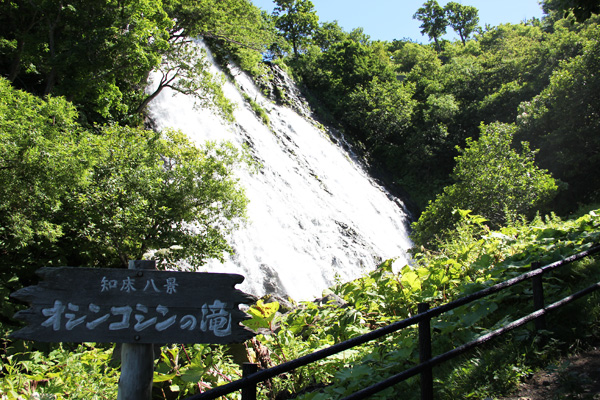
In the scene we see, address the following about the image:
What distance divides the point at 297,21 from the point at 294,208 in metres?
26.5

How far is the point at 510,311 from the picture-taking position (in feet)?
12.8

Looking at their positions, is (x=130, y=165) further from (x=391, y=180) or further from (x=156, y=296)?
(x=391, y=180)

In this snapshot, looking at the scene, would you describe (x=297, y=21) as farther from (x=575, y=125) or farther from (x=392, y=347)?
(x=392, y=347)

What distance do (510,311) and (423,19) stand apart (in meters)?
61.7

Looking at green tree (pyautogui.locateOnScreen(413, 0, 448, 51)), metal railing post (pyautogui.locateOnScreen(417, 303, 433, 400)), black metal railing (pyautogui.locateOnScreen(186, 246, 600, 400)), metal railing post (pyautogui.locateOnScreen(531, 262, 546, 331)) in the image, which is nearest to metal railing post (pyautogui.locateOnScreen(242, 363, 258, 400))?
black metal railing (pyautogui.locateOnScreen(186, 246, 600, 400))

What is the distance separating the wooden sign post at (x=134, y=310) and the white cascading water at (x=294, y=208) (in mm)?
9039

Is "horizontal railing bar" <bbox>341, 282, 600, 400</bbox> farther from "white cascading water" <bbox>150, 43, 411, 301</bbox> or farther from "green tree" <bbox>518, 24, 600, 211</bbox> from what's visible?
"green tree" <bbox>518, 24, 600, 211</bbox>

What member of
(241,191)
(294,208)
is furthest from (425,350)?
(294,208)

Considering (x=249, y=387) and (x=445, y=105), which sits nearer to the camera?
(x=249, y=387)

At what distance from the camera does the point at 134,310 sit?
215 centimetres

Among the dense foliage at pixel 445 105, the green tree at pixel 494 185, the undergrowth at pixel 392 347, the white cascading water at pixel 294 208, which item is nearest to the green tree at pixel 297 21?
the dense foliage at pixel 445 105

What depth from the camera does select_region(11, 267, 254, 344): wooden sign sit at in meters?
2.11

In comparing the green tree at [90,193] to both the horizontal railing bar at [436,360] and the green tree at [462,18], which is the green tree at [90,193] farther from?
the green tree at [462,18]

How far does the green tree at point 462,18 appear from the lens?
5728 centimetres
